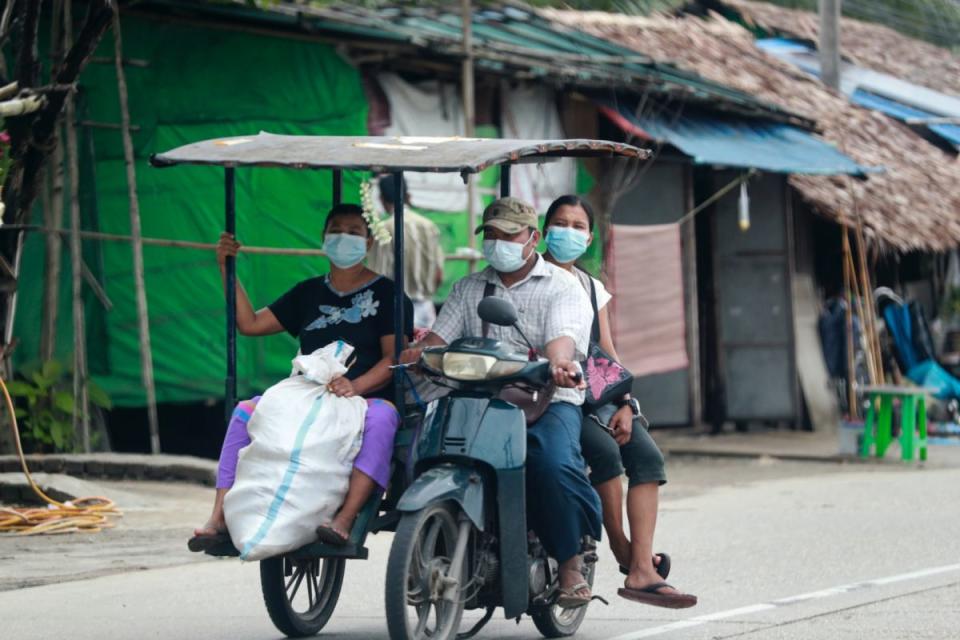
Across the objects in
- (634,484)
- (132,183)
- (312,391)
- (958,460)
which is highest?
(132,183)

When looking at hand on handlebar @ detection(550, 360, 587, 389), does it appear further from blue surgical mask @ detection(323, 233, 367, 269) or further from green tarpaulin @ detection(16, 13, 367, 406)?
green tarpaulin @ detection(16, 13, 367, 406)

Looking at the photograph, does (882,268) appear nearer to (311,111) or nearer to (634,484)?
(311,111)

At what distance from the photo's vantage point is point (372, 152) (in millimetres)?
5934

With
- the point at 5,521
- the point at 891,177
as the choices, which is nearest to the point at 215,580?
the point at 5,521

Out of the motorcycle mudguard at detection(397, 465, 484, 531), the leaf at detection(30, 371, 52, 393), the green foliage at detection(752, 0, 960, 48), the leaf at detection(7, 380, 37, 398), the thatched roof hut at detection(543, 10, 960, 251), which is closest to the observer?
the motorcycle mudguard at detection(397, 465, 484, 531)

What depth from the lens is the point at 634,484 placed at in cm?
646

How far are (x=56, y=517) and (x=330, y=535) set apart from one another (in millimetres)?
4184

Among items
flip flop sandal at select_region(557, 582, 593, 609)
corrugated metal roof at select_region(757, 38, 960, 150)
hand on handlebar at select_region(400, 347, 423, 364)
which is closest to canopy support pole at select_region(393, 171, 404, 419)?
hand on handlebar at select_region(400, 347, 423, 364)

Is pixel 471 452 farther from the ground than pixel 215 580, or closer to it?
farther from the ground

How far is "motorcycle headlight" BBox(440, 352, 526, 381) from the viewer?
5.78 m

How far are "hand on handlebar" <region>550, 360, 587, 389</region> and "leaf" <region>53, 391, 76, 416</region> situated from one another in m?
6.69

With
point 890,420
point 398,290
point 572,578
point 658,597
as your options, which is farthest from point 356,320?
point 890,420

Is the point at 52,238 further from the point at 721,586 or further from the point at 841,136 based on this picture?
the point at 841,136

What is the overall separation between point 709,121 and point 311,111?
4971 millimetres
